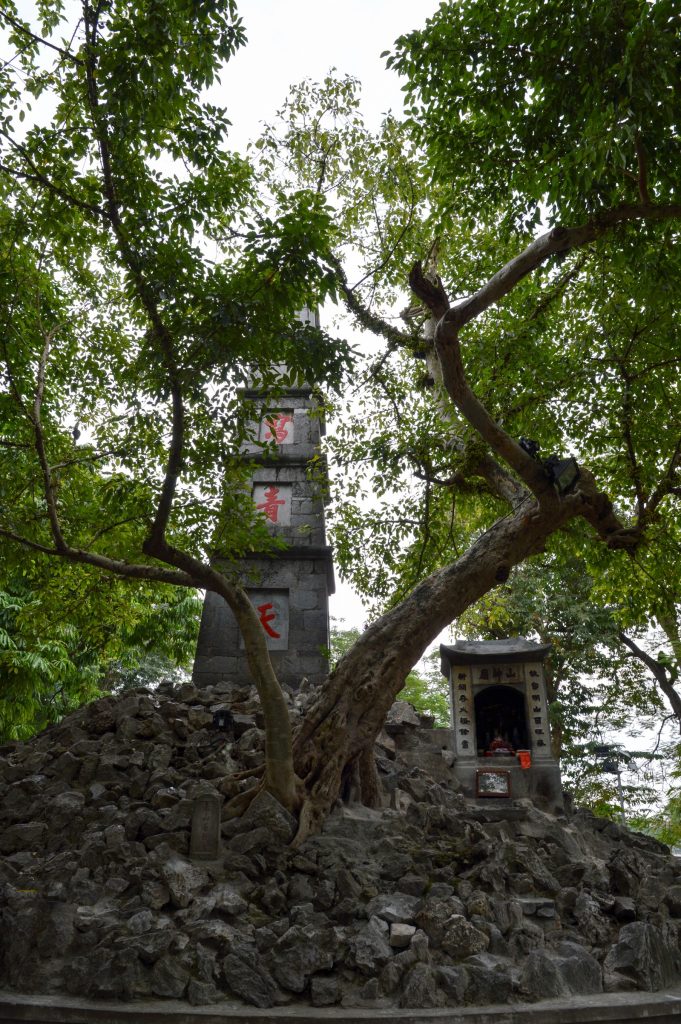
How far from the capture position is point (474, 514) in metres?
10.9

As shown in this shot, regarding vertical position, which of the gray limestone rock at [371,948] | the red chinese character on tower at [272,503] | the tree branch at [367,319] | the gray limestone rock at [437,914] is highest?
the tree branch at [367,319]

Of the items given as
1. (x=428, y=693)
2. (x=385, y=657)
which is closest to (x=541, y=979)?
(x=385, y=657)

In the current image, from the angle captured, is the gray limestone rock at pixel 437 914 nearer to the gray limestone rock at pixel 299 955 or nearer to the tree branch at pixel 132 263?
the gray limestone rock at pixel 299 955

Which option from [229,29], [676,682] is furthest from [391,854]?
[676,682]

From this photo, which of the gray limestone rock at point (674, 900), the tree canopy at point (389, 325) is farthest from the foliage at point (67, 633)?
the gray limestone rock at point (674, 900)

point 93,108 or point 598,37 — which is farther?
point 93,108

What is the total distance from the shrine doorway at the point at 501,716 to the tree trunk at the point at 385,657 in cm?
268

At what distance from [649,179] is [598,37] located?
1371 mm

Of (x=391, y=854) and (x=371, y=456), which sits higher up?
(x=371, y=456)

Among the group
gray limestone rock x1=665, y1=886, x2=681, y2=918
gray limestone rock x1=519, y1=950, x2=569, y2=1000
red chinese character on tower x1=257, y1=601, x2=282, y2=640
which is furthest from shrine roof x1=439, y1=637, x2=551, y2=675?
gray limestone rock x1=519, y1=950, x2=569, y2=1000

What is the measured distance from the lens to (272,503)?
471 inches

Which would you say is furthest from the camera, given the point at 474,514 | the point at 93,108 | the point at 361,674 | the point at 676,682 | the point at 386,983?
the point at 676,682

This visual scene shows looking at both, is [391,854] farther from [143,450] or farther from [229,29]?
[229,29]

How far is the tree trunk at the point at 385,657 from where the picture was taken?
21.5 ft
